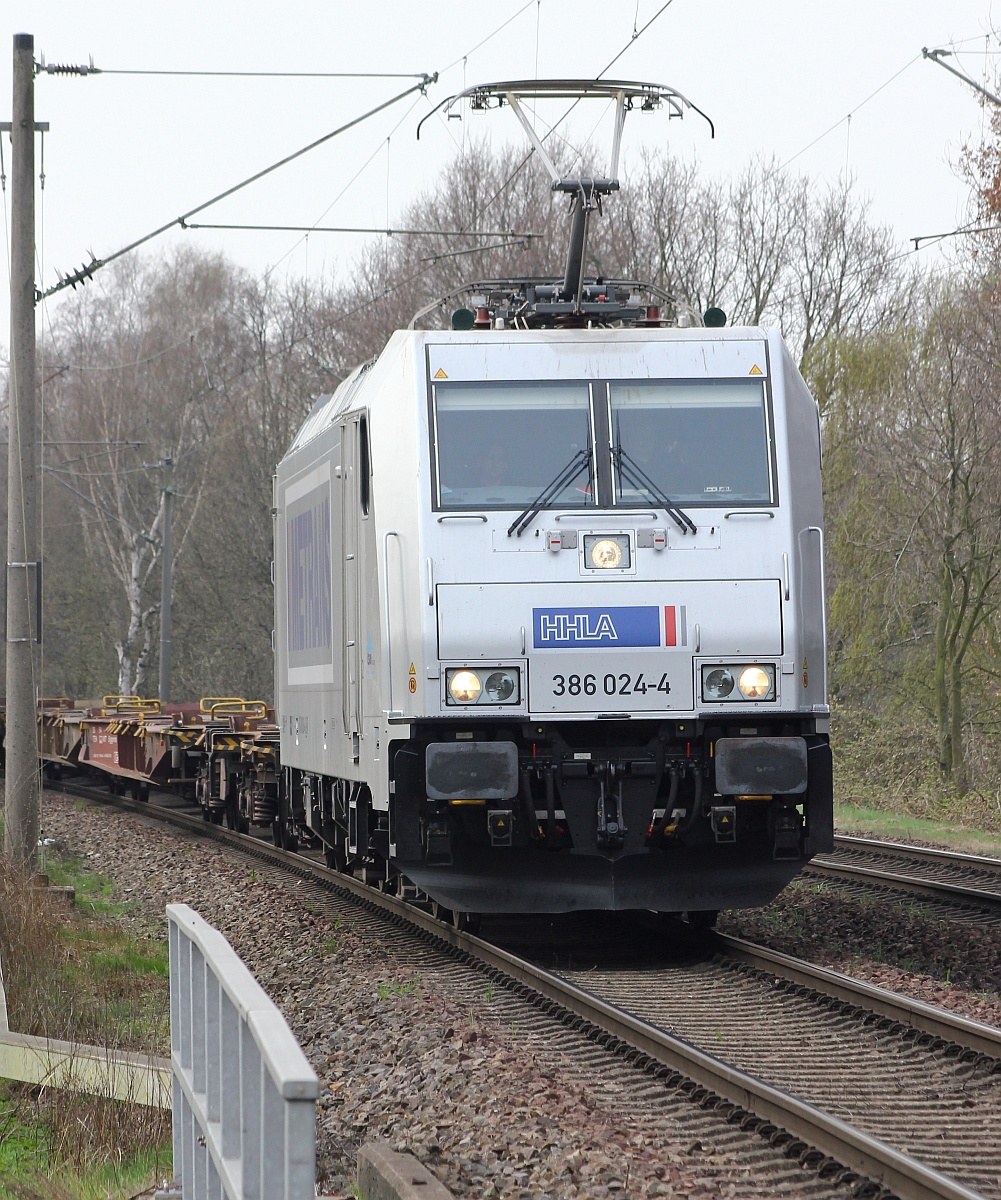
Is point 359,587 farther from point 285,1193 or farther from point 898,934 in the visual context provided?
point 285,1193

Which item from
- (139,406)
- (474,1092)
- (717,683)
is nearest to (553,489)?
(717,683)

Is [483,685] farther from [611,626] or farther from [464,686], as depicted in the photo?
[611,626]

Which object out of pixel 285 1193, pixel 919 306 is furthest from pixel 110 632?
pixel 285 1193

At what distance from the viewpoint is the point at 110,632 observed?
46.8 metres

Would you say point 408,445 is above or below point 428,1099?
above

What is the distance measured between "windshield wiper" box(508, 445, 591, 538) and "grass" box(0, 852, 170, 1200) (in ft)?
10.7

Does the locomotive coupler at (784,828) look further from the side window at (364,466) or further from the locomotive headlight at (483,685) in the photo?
the side window at (364,466)

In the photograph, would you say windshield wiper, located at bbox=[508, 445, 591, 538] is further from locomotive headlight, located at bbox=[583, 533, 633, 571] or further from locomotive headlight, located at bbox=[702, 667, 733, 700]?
locomotive headlight, located at bbox=[702, 667, 733, 700]

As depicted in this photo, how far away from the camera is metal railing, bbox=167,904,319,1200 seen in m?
2.66

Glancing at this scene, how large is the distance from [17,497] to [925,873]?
8434 mm

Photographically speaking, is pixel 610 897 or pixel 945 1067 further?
pixel 610 897

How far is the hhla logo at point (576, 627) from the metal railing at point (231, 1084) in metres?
4.56

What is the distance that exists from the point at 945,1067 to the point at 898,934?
12.1ft

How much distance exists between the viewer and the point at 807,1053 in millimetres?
6863
